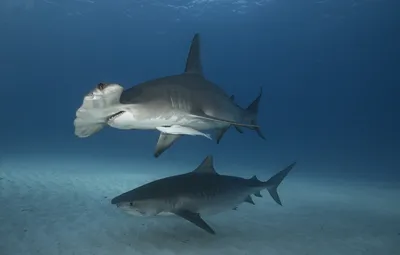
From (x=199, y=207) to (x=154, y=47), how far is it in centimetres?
8127

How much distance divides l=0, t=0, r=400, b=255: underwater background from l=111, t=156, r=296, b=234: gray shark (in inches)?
29.3

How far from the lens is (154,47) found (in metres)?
83.4

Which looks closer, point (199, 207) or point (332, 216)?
point (199, 207)

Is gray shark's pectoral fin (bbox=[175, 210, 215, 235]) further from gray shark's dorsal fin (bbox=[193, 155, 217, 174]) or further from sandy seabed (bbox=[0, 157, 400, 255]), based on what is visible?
gray shark's dorsal fin (bbox=[193, 155, 217, 174])

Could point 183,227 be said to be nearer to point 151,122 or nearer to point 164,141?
point 164,141

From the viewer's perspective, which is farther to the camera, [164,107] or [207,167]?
[207,167]

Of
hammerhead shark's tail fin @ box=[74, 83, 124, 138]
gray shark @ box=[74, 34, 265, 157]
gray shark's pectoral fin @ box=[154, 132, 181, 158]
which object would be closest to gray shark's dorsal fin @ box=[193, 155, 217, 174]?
gray shark @ box=[74, 34, 265, 157]

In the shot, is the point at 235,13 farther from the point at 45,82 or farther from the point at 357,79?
the point at 45,82

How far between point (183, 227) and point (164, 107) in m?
Result: 3.62

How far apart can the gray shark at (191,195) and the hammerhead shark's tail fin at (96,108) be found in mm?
1779

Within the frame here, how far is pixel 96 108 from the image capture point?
3.05 meters

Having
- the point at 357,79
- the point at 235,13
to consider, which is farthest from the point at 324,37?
the point at 357,79

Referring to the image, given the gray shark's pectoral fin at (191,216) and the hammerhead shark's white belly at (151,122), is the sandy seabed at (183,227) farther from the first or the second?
the hammerhead shark's white belly at (151,122)

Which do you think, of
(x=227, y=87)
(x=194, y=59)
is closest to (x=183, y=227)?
(x=194, y=59)
